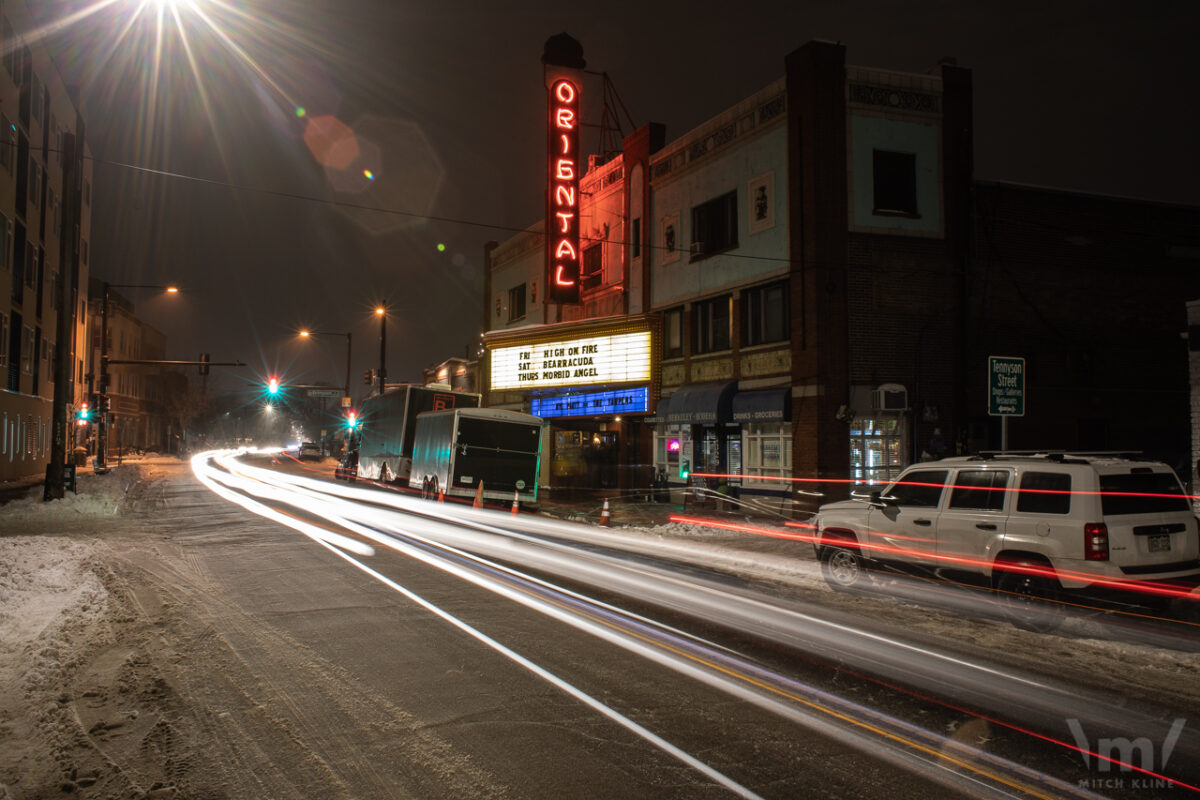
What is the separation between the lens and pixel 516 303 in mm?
41406

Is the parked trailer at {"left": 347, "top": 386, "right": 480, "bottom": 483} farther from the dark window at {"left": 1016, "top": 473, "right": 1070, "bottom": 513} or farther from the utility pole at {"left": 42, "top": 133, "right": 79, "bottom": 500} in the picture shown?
the dark window at {"left": 1016, "top": 473, "right": 1070, "bottom": 513}

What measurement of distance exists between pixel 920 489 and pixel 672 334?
1832 cm

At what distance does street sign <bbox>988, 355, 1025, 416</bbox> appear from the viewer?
14.0m

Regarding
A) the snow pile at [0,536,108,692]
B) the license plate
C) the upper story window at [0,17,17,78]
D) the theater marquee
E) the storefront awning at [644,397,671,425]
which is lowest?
the snow pile at [0,536,108,692]

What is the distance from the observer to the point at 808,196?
21.9 m

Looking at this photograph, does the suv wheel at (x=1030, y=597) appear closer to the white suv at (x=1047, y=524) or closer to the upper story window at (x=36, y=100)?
the white suv at (x=1047, y=524)

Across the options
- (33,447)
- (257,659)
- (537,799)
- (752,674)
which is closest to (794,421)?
(752,674)

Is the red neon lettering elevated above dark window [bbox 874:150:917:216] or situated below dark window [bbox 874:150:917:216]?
above

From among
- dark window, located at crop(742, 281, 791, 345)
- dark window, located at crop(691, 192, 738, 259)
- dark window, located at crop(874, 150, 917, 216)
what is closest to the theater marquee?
dark window, located at crop(691, 192, 738, 259)

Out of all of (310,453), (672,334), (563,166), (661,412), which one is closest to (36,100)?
(563,166)

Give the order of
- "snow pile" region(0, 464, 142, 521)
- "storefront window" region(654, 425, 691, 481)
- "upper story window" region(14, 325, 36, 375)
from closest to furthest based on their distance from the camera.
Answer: "snow pile" region(0, 464, 142, 521), "storefront window" region(654, 425, 691, 481), "upper story window" region(14, 325, 36, 375)

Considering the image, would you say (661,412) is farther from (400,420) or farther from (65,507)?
(65,507)

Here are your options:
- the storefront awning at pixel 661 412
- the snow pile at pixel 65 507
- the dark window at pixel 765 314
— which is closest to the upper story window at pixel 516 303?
the storefront awning at pixel 661 412

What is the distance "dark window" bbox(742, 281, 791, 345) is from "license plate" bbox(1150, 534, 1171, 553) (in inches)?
572
